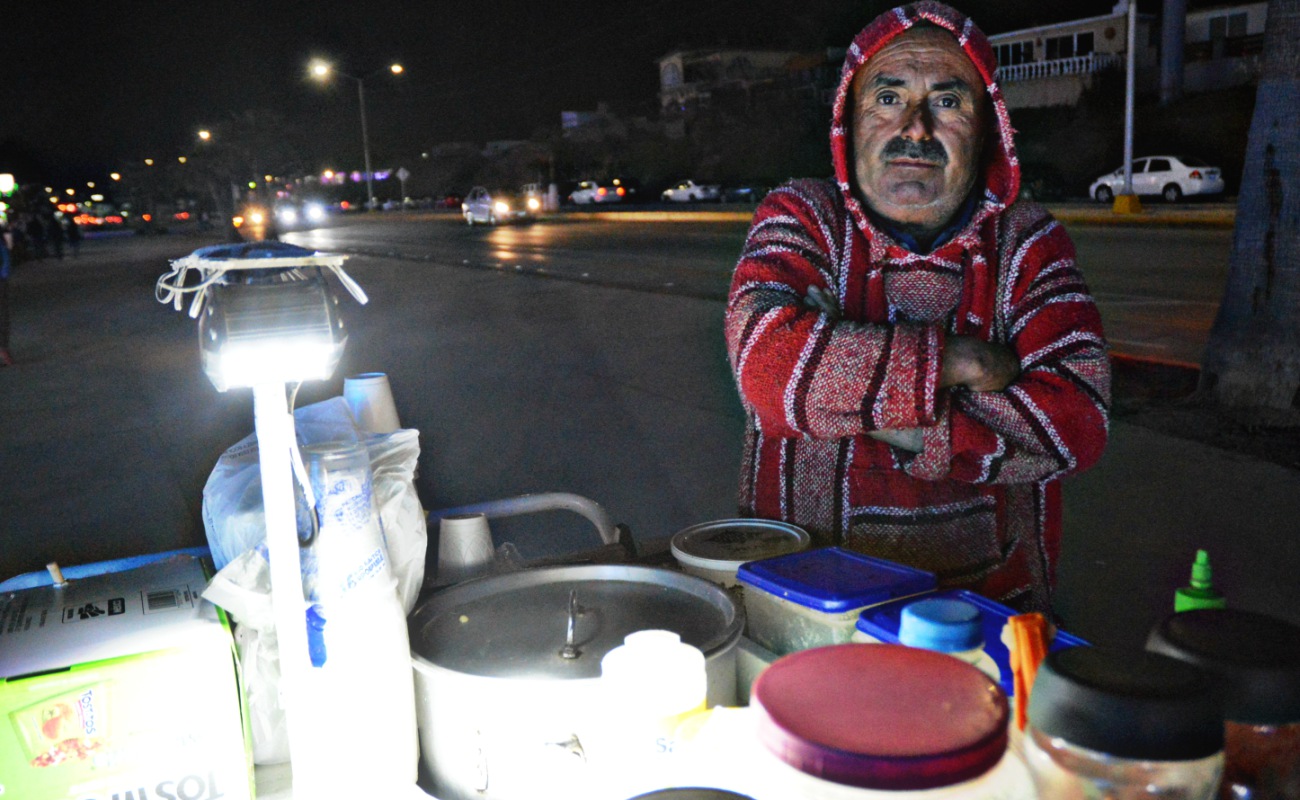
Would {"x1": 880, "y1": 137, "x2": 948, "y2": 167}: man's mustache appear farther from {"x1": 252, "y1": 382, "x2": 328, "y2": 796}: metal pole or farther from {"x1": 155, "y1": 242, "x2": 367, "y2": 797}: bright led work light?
{"x1": 252, "y1": 382, "x2": 328, "y2": 796}: metal pole

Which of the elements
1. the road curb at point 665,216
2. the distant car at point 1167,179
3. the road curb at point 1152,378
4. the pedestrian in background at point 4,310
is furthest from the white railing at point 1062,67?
the pedestrian in background at point 4,310

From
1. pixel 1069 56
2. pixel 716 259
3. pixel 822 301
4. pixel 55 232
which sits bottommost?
pixel 716 259

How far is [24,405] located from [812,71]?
173 feet

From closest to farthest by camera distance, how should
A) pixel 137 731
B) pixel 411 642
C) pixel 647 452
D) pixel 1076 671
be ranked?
pixel 1076 671 < pixel 137 731 < pixel 411 642 < pixel 647 452

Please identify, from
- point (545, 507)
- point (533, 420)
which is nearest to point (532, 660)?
point (545, 507)

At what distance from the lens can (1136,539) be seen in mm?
4895

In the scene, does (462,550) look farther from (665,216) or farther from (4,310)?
(665,216)

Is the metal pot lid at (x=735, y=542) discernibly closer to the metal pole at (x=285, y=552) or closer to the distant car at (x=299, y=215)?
the metal pole at (x=285, y=552)

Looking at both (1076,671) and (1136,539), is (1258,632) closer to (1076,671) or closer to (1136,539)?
(1076,671)

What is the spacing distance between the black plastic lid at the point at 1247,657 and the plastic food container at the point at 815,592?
456 millimetres

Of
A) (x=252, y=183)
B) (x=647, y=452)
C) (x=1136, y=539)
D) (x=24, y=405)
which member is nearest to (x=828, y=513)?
(x=1136, y=539)

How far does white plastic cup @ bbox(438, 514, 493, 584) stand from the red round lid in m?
1.07

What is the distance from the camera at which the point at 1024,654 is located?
0.99 metres

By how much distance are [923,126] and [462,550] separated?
1.15m
